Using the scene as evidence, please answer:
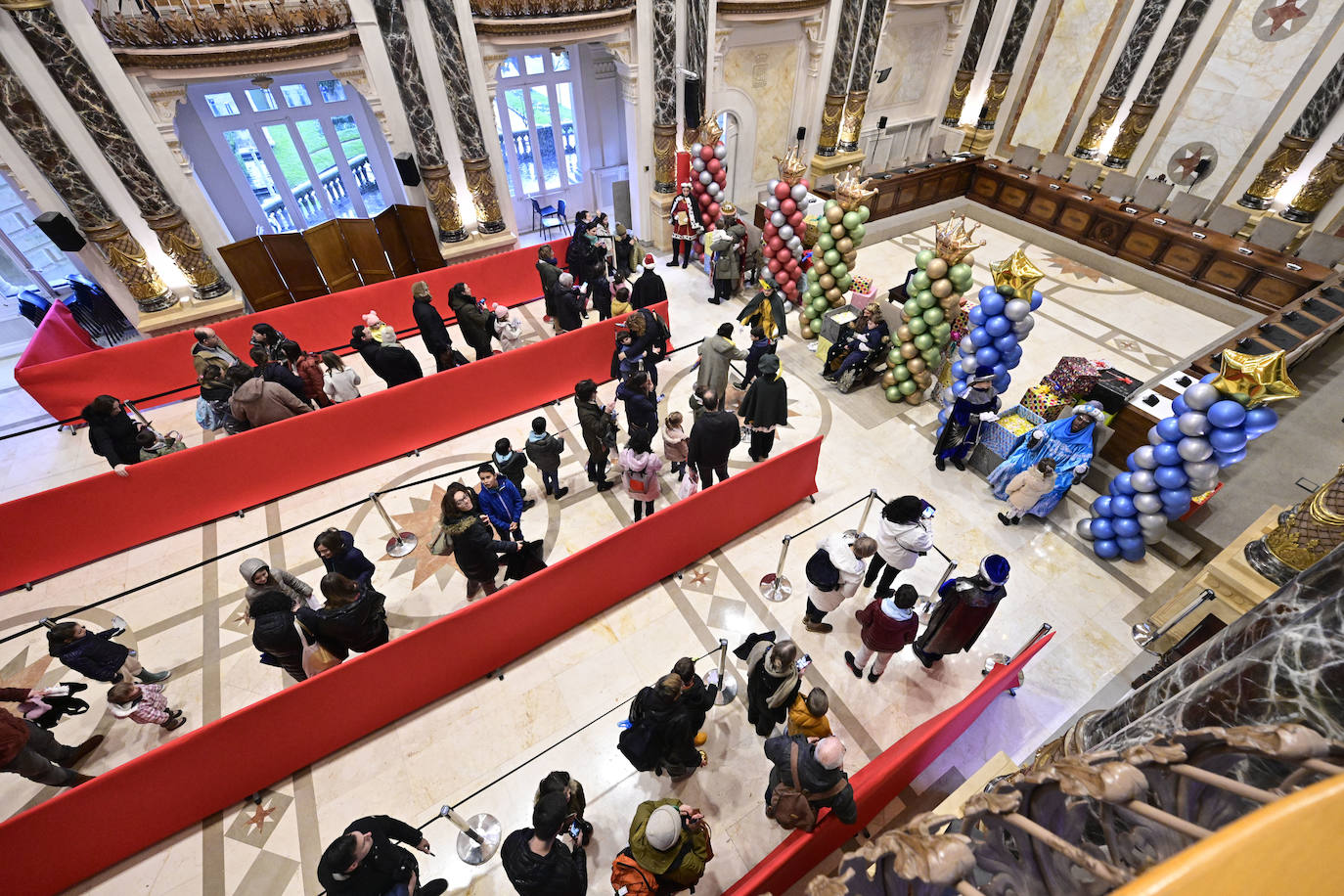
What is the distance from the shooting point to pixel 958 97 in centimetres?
1535

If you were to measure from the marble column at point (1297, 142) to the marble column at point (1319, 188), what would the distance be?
342 millimetres

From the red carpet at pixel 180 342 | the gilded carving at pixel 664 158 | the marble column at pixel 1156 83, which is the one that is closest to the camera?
the red carpet at pixel 180 342

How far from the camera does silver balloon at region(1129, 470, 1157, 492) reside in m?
5.72

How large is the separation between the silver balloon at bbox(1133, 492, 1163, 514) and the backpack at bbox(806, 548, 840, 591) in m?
3.49

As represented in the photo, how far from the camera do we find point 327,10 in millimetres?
8172

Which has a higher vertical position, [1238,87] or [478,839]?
[1238,87]

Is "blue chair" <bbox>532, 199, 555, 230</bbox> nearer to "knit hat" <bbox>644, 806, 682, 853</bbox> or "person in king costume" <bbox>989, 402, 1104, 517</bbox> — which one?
"person in king costume" <bbox>989, 402, 1104, 517</bbox>

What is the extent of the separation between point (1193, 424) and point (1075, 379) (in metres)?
1.91

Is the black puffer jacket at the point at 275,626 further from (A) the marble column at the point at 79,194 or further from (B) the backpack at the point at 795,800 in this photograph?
(A) the marble column at the point at 79,194

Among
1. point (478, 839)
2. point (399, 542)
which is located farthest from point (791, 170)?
point (478, 839)

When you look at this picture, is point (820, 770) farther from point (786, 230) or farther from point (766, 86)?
point (766, 86)

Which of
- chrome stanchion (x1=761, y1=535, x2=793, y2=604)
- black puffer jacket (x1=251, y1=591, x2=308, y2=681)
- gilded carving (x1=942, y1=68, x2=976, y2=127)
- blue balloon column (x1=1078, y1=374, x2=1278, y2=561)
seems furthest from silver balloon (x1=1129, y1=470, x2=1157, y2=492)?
gilded carving (x1=942, y1=68, x2=976, y2=127)

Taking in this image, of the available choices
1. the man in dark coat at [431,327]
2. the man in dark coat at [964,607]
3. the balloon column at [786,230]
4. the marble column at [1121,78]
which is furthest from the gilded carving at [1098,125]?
the man in dark coat at [431,327]

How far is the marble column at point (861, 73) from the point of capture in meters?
12.3
